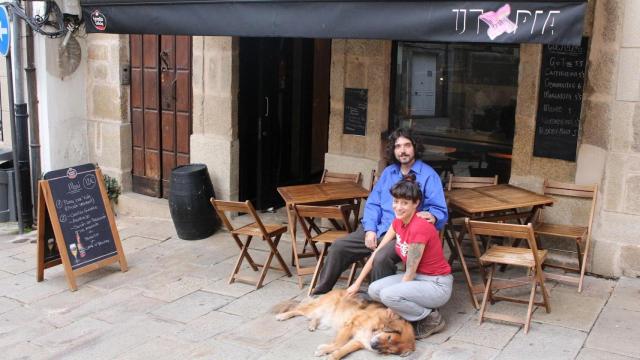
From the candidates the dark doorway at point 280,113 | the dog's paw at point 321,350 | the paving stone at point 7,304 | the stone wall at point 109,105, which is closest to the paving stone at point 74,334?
the paving stone at point 7,304

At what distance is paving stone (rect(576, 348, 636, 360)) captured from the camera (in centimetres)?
430

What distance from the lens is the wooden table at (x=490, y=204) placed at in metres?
5.18

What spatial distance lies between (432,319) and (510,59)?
279 cm

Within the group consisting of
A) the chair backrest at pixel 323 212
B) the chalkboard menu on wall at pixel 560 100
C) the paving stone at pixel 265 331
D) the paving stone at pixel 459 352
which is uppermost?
the chalkboard menu on wall at pixel 560 100

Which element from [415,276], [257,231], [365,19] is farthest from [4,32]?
[415,276]

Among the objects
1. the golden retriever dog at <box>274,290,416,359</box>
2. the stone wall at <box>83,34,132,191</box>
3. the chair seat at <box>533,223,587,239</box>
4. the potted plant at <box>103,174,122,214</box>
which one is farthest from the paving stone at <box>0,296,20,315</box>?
the chair seat at <box>533,223,587,239</box>

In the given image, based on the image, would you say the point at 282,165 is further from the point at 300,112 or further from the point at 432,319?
the point at 432,319

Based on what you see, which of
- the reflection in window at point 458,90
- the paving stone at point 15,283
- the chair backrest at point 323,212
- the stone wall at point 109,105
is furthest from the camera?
the stone wall at point 109,105

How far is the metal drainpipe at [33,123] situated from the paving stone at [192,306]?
3545mm

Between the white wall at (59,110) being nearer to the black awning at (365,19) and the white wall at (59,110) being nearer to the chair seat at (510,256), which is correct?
the black awning at (365,19)

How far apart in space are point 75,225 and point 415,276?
3312 mm

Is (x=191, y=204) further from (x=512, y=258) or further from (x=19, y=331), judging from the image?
(x=512, y=258)

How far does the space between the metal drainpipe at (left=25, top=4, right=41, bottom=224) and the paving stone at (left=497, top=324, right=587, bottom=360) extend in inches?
241

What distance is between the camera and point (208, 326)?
16.8ft
